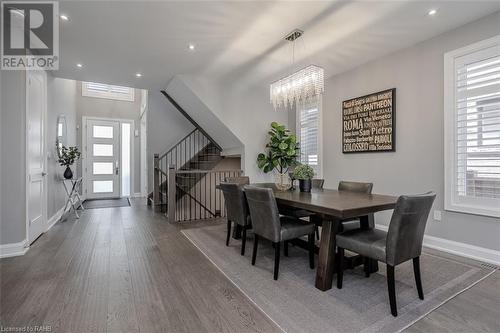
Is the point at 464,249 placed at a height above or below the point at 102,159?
below

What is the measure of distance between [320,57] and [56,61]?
414cm

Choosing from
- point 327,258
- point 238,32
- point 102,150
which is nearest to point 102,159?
point 102,150

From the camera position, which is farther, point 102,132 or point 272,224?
point 102,132

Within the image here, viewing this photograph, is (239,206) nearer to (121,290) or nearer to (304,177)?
(304,177)

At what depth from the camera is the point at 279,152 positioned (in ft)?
17.4

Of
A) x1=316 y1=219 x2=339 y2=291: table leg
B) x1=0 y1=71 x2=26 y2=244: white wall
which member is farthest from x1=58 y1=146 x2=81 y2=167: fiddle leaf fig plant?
x1=316 y1=219 x2=339 y2=291: table leg

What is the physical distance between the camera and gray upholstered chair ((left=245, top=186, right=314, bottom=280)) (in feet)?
7.57

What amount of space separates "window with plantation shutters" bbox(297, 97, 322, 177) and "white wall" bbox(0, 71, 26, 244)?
4501 millimetres

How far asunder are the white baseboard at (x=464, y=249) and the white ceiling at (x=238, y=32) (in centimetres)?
268

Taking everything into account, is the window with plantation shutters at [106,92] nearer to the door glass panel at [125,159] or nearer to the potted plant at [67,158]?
the door glass panel at [125,159]

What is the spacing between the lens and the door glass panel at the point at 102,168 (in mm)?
7270

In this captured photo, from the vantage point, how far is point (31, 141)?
128 inches

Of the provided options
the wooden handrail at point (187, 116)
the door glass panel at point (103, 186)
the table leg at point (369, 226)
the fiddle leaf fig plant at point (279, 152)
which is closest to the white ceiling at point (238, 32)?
the wooden handrail at point (187, 116)

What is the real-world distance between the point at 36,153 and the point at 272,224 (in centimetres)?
353
